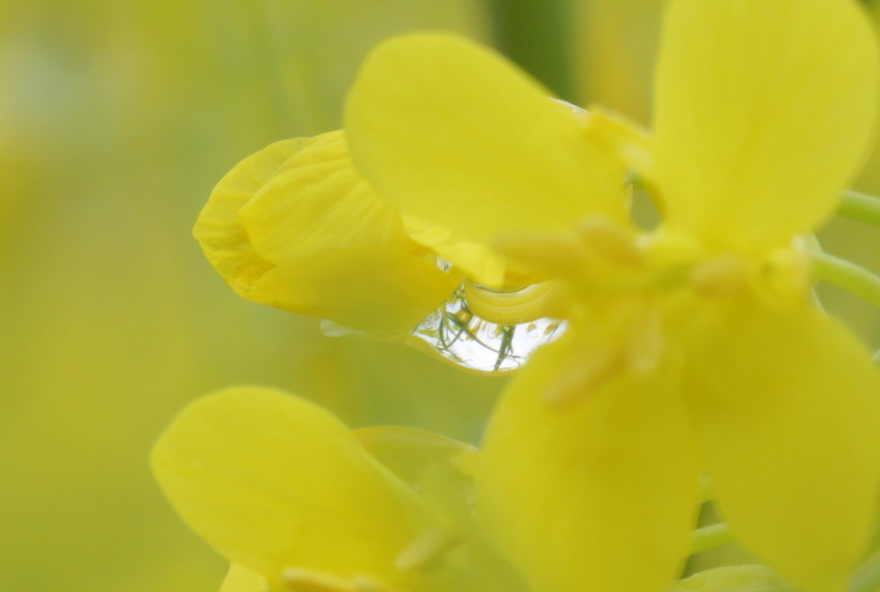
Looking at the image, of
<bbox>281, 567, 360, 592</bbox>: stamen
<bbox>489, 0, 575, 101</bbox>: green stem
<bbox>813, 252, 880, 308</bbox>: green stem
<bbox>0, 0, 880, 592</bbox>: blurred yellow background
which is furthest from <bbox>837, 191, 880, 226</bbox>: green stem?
<bbox>0, 0, 880, 592</bbox>: blurred yellow background

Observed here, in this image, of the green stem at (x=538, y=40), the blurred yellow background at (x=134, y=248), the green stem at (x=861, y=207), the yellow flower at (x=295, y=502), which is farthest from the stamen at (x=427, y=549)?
the blurred yellow background at (x=134, y=248)

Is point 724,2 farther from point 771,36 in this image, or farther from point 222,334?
point 222,334

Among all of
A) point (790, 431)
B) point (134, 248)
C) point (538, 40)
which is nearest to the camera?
point (790, 431)

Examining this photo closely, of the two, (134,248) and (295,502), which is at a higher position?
(295,502)

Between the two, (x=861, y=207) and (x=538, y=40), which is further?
(x=538, y=40)

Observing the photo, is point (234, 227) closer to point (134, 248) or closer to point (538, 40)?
point (538, 40)

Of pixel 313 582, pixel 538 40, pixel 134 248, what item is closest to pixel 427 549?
pixel 313 582

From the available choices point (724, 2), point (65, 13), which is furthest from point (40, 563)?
point (724, 2)
